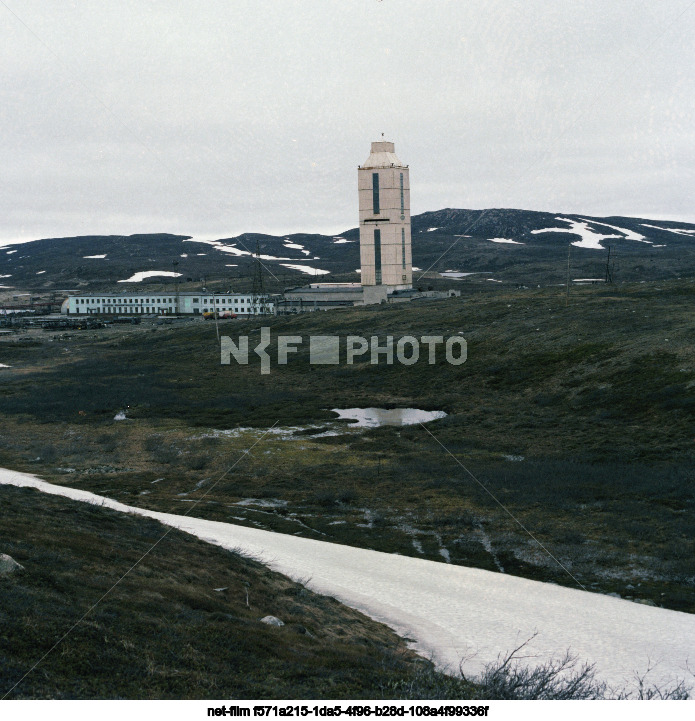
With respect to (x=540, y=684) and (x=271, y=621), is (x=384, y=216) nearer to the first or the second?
(x=271, y=621)

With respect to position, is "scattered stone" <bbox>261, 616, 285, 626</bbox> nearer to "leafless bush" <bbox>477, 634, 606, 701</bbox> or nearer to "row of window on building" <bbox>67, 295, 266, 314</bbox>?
"leafless bush" <bbox>477, 634, 606, 701</bbox>

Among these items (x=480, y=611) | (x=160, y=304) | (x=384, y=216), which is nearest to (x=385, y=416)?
(x=480, y=611)

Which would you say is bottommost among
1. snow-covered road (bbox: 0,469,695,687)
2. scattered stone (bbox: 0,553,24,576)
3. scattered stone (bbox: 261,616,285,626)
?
snow-covered road (bbox: 0,469,695,687)

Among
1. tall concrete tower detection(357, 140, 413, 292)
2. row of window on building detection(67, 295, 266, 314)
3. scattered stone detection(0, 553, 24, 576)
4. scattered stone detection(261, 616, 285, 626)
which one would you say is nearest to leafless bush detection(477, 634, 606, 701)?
scattered stone detection(261, 616, 285, 626)

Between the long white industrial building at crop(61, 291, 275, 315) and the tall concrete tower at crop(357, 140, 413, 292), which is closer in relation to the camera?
the tall concrete tower at crop(357, 140, 413, 292)

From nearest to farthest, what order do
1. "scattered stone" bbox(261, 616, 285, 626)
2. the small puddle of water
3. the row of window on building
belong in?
"scattered stone" bbox(261, 616, 285, 626) < the small puddle of water < the row of window on building

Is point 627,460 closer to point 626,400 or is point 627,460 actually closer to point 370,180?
point 626,400

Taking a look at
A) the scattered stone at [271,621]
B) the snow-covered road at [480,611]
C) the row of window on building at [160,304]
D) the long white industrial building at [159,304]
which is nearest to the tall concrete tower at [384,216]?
the long white industrial building at [159,304]
